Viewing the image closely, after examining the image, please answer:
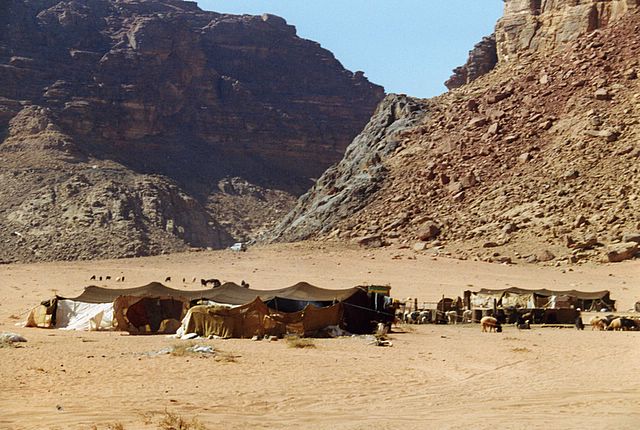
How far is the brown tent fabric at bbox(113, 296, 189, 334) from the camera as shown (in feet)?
103

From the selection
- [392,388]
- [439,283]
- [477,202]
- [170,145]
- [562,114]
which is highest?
[170,145]

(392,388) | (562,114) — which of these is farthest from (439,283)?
(392,388)

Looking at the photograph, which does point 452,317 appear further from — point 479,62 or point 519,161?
point 479,62

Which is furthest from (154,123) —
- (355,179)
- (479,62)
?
(355,179)

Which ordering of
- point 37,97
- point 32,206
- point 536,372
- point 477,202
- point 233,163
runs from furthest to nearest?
point 233,163 < point 37,97 < point 32,206 < point 477,202 < point 536,372

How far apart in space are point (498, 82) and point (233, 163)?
57.5m

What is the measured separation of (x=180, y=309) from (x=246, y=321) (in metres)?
3.43

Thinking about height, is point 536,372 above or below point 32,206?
below

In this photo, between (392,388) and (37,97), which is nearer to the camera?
(392,388)

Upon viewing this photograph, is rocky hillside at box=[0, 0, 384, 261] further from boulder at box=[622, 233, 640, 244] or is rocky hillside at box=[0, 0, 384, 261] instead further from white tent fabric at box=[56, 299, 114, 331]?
white tent fabric at box=[56, 299, 114, 331]

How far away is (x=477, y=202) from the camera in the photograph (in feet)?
200

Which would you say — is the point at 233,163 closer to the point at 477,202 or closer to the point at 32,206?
the point at 32,206

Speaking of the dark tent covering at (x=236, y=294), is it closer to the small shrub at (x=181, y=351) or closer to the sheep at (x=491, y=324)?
the sheep at (x=491, y=324)

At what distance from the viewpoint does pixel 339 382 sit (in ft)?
65.8
